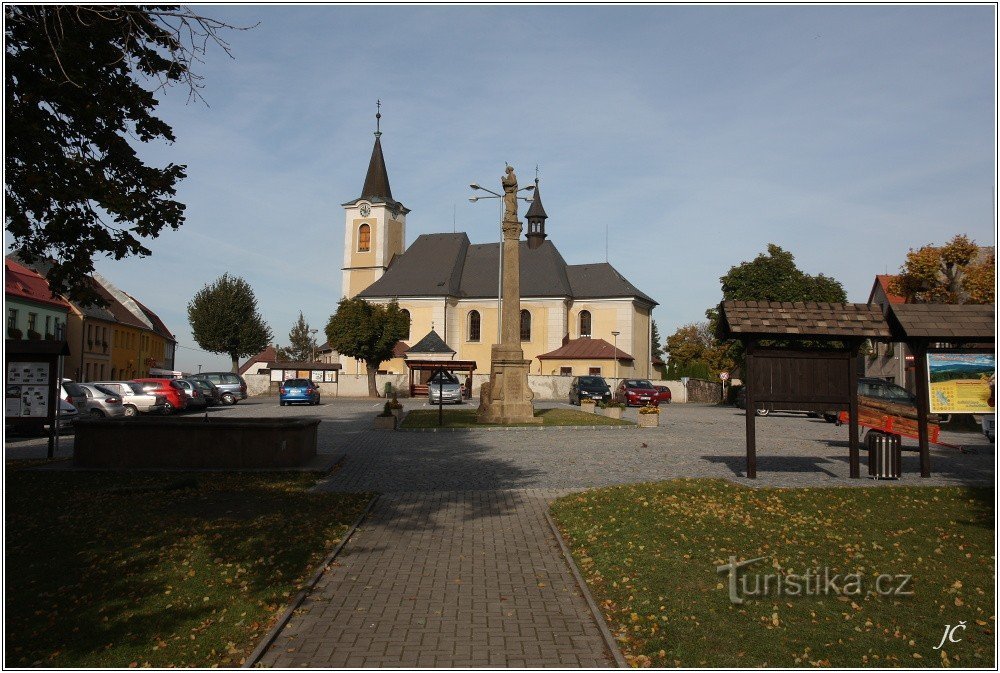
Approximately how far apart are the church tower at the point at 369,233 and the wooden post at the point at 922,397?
6412cm

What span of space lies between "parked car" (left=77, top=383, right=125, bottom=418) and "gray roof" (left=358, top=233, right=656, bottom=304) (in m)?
43.0

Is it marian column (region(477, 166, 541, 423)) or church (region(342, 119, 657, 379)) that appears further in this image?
church (region(342, 119, 657, 379))

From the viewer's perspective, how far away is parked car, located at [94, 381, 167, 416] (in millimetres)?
28906

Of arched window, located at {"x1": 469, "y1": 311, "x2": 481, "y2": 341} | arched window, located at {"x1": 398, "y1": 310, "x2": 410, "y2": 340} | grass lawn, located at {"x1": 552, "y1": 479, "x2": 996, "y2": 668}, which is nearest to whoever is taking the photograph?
grass lawn, located at {"x1": 552, "y1": 479, "x2": 996, "y2": 668}

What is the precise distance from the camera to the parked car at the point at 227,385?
4412cm

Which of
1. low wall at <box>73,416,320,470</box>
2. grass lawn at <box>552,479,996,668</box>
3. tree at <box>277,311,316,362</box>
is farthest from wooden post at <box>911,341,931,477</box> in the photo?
tree at <box>277,311,316,362</box>

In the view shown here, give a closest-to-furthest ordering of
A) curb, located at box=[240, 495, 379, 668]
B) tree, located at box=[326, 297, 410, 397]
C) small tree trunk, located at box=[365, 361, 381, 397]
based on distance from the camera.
Answer: curb, located at box=[240, 495, 379, 668]
tree, located at box=[326, 297, 410, 397]
small tree trunk, located at box=[365, 361, 381, 397]

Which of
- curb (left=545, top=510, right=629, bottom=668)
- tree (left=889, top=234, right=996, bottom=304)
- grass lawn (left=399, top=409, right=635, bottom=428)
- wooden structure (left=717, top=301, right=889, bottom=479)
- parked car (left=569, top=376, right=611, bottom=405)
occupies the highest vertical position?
tree (left=889, top=234, right=996, bottom=304)

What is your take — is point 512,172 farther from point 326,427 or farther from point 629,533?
point 629,533

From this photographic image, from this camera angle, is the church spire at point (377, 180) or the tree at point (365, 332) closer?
the tree at point (365, 332)

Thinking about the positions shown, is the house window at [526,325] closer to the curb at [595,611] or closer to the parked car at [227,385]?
the parked car at [227,385]

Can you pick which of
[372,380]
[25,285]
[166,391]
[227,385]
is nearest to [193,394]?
[166,391]

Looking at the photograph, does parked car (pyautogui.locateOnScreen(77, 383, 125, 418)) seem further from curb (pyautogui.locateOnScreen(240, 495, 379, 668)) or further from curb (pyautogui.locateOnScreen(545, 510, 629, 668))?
curb (pyautogui.locateOnScreen(545, 510, 629, 668))

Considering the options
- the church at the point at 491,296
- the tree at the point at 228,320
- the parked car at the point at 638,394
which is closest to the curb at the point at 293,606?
the parked car at the point at 638,394
